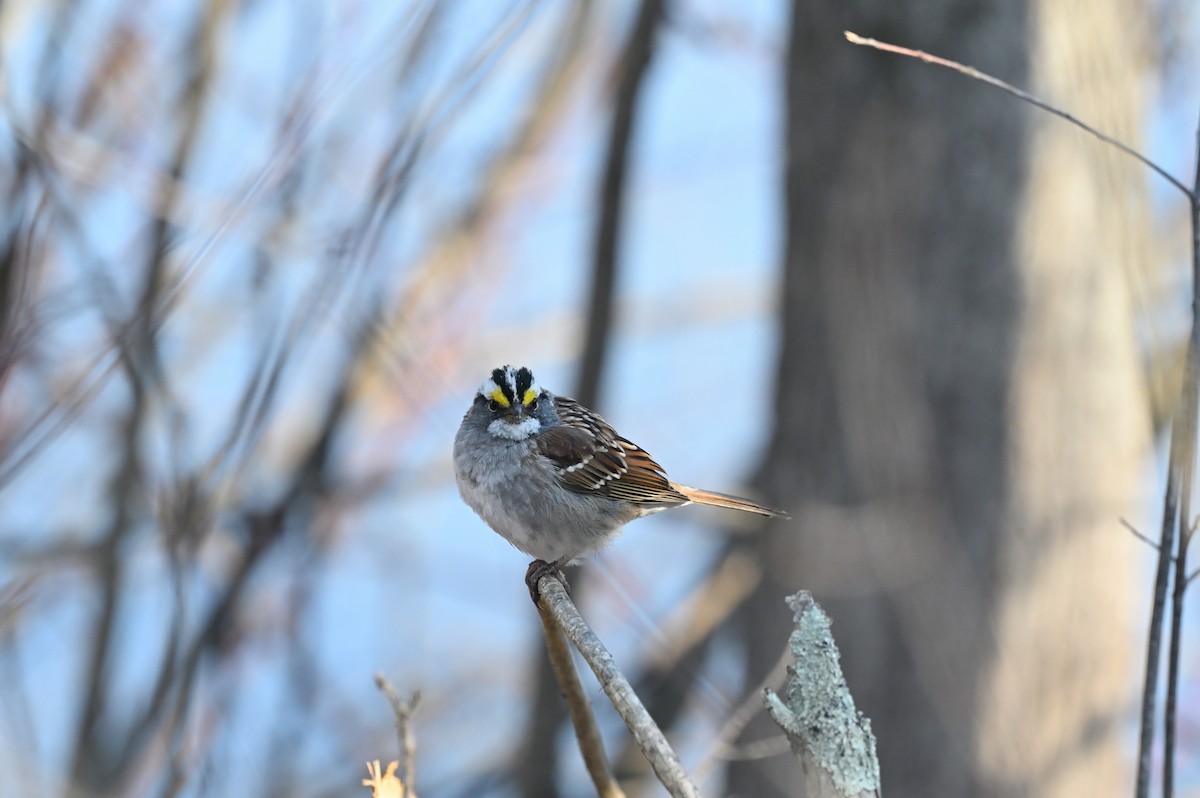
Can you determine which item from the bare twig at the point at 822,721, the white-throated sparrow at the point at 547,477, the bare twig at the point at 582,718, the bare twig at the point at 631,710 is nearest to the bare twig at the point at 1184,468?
the bare twig at the point at 822,721

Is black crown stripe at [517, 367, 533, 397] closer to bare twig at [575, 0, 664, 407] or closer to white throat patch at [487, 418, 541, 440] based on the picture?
white throat patch at [487, 418, 541, 440]

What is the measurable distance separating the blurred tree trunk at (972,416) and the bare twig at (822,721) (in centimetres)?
293

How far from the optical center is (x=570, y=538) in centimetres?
329

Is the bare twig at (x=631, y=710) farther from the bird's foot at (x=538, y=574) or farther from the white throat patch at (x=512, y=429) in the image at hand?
the white throat patch at (x=512, y=429)

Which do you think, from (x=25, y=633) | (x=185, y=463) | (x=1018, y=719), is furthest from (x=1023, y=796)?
(x=25, y=633)

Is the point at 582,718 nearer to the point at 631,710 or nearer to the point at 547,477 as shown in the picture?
the point at 631,710

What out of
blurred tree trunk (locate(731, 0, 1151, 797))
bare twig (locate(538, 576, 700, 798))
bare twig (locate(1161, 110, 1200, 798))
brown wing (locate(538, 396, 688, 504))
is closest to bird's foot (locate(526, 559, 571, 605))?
brown wing (locate(538, 396, 688, 504))

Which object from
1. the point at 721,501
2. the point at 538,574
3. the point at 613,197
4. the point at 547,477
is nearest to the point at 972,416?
the point at 721,501

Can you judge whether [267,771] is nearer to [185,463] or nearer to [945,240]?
[185,463]

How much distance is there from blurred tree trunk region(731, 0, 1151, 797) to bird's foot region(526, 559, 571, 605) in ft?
5.44

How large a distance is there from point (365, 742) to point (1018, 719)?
3184 mm

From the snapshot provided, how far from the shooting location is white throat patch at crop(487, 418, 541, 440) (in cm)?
338

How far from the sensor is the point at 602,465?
348cm

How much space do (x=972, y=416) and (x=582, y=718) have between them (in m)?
2.61
